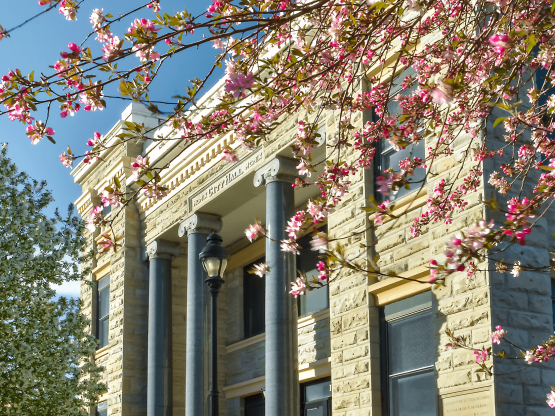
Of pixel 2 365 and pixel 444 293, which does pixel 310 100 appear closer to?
pixel 444 293

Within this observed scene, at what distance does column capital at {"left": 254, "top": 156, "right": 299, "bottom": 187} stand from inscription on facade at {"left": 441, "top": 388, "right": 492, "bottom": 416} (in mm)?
5745

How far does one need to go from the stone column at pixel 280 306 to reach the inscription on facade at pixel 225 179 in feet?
2.53

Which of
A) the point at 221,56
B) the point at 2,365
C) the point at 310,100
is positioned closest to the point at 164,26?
the point at 221,56

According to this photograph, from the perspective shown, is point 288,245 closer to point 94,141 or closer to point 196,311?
point 94,141

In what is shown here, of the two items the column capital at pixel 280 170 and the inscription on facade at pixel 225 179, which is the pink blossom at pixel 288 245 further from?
the inscription on facade at pixel 225 179

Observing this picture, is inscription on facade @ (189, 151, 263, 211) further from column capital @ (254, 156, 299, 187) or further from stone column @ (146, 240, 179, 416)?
stone column @ (146, 240, 179, 416)

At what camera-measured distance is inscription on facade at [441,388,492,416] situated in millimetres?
8742

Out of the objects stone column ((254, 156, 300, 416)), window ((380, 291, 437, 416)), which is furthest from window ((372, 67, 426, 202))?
stone column ((254, 156, 300, 416))

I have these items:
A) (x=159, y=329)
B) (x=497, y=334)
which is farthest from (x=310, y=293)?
(x=497, y=334)

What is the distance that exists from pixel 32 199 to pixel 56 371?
12.5ft

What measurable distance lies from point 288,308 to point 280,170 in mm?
2508

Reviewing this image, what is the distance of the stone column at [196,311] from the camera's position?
16.0 metres

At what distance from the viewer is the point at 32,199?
1727 cm

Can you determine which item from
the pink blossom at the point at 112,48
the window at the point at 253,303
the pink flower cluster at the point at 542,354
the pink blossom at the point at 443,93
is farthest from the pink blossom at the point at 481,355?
the window at the point at 253,303
